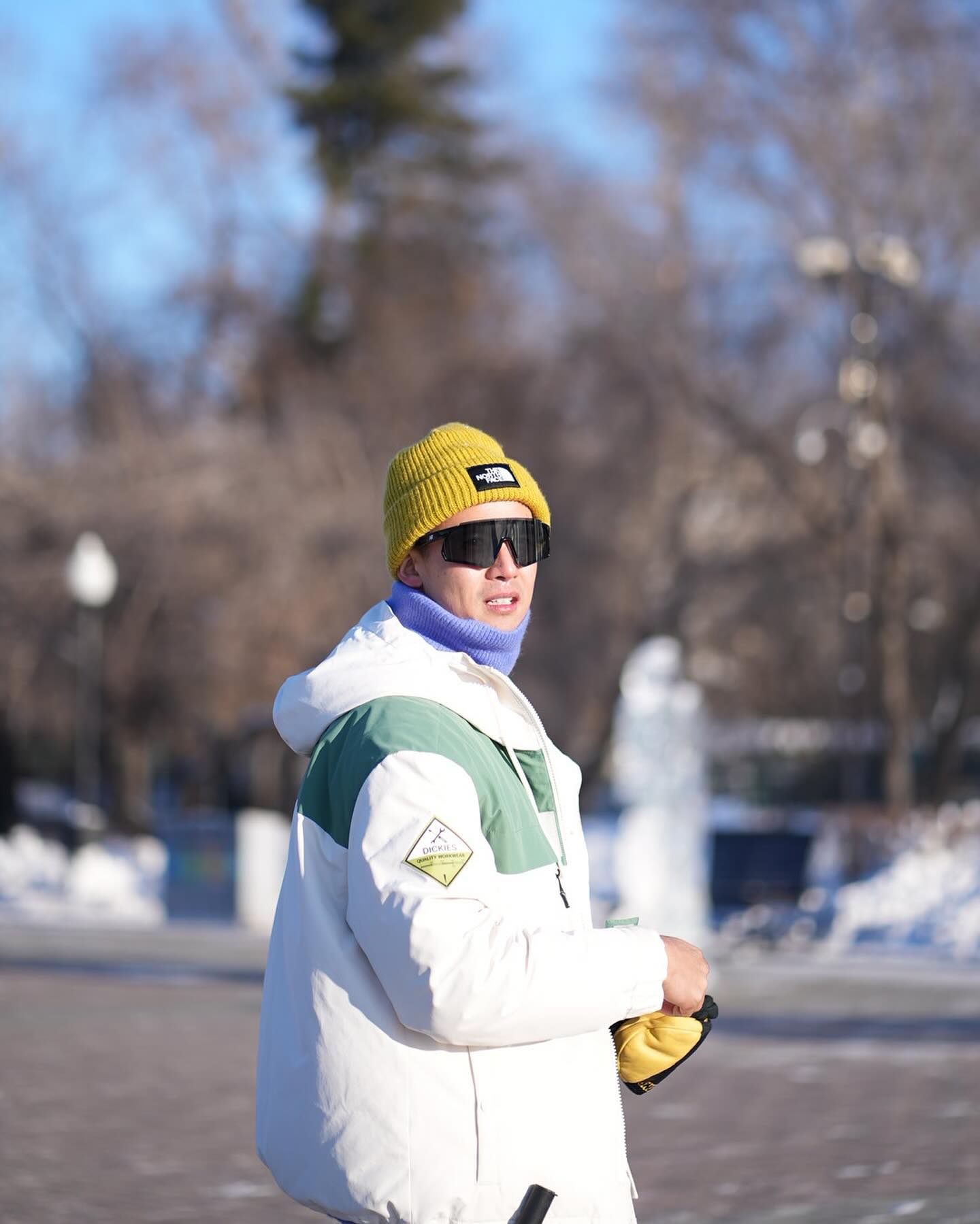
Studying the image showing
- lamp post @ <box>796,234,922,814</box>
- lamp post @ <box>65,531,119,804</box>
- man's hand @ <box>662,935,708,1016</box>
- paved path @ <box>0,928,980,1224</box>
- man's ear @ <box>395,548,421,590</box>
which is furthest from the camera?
lamp post @ <box>796,234,922,814</box>

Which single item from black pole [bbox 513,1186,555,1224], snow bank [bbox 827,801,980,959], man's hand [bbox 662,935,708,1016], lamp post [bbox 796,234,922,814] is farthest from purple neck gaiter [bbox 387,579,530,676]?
lamp post [bbox 796,234,922,814]

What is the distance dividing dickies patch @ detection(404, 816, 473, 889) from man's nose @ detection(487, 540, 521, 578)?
0.52 metres

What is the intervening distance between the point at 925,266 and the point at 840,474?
337 centimetres

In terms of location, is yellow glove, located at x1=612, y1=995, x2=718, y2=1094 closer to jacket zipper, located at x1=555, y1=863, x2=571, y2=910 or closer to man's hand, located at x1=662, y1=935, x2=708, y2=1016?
man's hand, located at x1=662, y1=935, x2=708, y2=1016

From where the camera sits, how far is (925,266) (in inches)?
1036

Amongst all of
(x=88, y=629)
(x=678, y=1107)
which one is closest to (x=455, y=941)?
(x=678, y=1107)

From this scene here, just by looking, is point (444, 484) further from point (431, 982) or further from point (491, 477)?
point (431, 982)

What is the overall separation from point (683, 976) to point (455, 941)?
15.5 inches

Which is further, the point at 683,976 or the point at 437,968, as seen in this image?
the point at 683,976

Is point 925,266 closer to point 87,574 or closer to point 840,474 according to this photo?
point 840,474

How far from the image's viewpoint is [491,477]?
2.79 metres

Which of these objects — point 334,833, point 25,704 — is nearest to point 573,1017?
point 334,833

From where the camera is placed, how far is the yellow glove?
2.64 meters

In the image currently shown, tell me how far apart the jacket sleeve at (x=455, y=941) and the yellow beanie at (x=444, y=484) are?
486 mm
